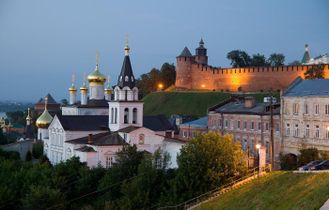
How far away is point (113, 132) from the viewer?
45.8m

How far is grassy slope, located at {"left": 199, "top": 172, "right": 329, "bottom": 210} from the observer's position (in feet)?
64.5

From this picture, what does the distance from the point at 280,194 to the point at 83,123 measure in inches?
1100

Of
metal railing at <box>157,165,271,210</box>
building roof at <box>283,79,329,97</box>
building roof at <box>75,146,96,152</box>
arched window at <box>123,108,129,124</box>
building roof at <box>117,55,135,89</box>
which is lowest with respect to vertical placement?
metal railing at <box>157,165,271,210</box>

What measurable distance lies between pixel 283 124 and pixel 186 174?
15.2 meters

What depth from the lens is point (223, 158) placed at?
29016mm

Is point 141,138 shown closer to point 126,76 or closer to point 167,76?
point 126,76

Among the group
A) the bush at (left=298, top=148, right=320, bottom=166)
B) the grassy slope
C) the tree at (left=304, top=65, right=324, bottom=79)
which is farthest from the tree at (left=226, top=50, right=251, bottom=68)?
the grassy slope

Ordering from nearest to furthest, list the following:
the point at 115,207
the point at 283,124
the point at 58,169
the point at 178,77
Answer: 1. the point at 115,207
2. the point at 58,169
3. the point at 283,124
4. the point at 178,77

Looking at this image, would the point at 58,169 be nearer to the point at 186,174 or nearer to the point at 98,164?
the point at 98,164

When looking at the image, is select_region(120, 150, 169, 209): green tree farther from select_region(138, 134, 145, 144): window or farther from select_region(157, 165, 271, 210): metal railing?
select_region(138, 134, 145, 144): window

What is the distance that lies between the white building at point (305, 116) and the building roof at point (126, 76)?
12.8 metres

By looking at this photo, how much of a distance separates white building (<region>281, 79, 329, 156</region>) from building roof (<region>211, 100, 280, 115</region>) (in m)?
1.90

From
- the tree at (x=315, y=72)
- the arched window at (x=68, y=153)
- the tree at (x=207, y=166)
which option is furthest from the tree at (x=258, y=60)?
the tree at (x=207, y=166)

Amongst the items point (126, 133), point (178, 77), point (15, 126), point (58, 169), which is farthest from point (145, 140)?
point (15, 126)
